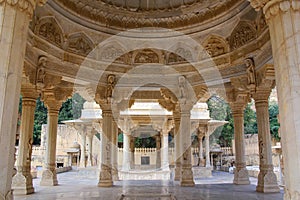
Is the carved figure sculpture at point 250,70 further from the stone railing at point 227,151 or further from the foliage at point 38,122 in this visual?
the foliage at point 38,122

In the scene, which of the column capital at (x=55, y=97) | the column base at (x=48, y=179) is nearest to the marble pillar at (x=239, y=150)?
the column capital at (x=55, y=97)

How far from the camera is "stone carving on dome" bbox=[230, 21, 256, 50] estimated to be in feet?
32.5

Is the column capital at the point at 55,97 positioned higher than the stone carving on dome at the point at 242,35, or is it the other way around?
the stone carving on dome at the point at 242,35

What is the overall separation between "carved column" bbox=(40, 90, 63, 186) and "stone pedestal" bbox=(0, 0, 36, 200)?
857cm

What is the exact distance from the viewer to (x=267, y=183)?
9.64m

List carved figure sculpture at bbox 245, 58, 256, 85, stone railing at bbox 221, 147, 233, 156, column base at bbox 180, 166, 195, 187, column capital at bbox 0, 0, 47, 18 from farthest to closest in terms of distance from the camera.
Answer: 1. stone railing at bbox 221, 147, 233, 156
2. column base at bbox 180, 166, 195, 187
3. carved figure sculpture at bbox 245, 58, 256, 85
4. column capital at bbox 0, 0, 47, 18

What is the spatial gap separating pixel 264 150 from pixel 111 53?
7472mm

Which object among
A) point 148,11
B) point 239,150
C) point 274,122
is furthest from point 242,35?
point 274,122

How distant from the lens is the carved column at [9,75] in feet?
13.5

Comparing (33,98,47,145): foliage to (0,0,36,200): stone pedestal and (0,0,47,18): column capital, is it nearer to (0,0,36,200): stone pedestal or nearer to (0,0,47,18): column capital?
(0,0,47,18): column capital

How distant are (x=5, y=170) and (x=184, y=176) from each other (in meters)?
8.86

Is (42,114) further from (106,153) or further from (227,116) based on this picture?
(106,153)

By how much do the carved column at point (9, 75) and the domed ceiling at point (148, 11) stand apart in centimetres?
613

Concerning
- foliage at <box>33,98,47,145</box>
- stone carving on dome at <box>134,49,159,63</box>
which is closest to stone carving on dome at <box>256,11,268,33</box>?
stone carving on dome at <box>134,49,159,63</box>
